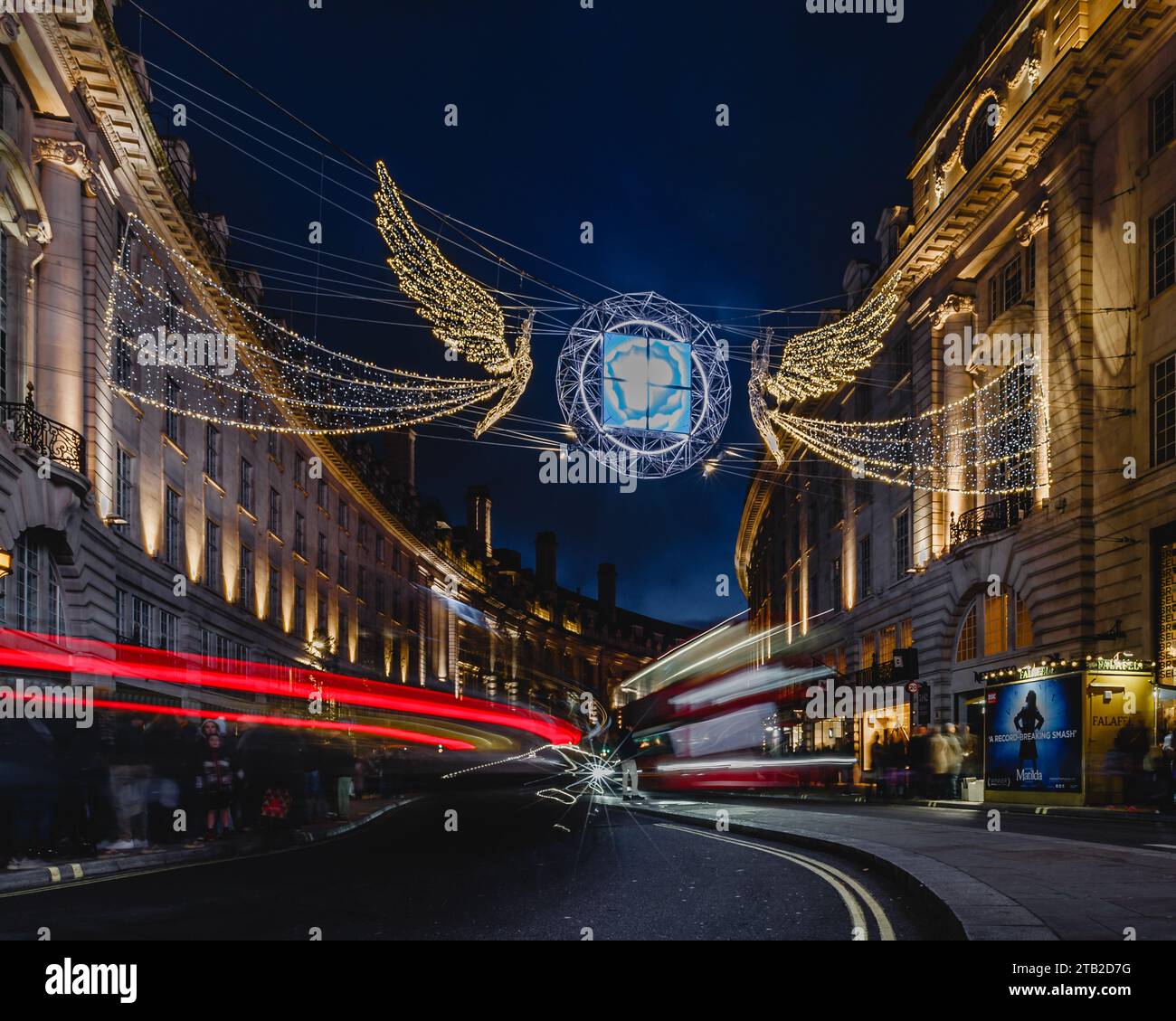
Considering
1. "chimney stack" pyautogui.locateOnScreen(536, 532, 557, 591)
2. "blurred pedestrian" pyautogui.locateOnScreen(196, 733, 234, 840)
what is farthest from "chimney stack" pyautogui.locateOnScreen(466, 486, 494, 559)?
"blurred pedestrian" pyautogui.locateOnScreen(196, 733, 234, 840)

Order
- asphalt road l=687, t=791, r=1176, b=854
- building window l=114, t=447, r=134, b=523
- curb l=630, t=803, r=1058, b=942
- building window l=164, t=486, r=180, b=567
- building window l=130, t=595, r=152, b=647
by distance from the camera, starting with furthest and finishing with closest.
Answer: building window l=164, t=486, r=180, b=567
building window l=130, t=595, r=152, b=647
building window l=114, t=447, r=134, b=523
asphalt road l=687, t=791, r=1176, b=854
curb l=630, t=803, r=1058, b=942

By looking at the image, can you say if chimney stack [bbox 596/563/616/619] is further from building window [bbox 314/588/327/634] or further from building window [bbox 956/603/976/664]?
building window [bbox 956/603/976/664]

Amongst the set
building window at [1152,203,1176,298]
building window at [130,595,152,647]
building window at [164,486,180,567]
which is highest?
building window at [1152,203,1176,298]

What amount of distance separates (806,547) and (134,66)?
36521 mm

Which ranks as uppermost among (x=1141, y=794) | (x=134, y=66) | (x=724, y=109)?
(x=134, y=66)

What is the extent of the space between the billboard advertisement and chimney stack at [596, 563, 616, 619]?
10116 cm

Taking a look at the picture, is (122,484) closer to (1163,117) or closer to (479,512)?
(1163,117)

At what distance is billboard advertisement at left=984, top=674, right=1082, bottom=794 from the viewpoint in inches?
914

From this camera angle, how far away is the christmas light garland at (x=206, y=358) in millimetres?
16438

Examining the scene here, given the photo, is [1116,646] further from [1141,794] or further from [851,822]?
[851,822]

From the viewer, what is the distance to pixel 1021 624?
1184 inches

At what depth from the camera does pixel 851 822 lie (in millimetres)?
17688

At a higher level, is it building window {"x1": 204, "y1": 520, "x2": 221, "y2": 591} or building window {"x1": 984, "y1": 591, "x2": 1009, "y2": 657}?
building window {"x1": 204, "y1": 520, "x2": 221, "y2": 591}
